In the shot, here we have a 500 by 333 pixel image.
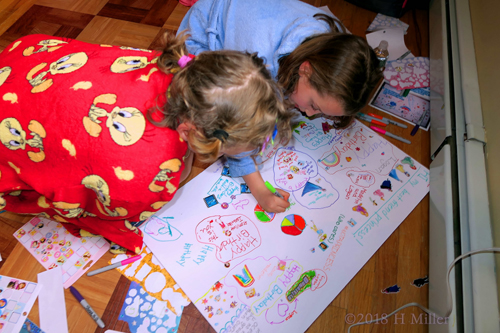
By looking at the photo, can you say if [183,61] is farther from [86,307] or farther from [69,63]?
[86,307]

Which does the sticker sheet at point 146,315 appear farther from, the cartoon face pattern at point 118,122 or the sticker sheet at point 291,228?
the cartoon face pattern at point 118,122

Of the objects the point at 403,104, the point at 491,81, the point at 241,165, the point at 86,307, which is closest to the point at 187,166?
the point at 241,165

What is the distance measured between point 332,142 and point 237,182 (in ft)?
0.91

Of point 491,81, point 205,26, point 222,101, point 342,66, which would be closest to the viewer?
point 222,101

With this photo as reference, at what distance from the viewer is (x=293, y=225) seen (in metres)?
0.72

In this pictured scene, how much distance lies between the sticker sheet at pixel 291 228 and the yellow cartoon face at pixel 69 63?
344 mm

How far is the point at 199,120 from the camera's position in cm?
53

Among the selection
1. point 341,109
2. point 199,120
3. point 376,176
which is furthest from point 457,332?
point 199,120

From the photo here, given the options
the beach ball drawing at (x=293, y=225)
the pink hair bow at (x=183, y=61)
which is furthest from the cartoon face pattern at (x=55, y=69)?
the beach ball drawing at (x=293, y=225)

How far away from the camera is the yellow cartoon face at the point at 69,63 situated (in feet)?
2.00

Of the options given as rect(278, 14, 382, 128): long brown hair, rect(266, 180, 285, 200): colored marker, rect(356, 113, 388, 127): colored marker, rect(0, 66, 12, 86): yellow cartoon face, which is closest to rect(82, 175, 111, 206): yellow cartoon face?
rect(0, 66, 12, 86): yellow cartoon face

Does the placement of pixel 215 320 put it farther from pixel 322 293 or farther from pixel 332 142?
pixel 332 142

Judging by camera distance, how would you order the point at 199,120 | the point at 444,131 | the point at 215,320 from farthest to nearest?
the point at 444,131 < the point at 215,320 < the point at 199,120

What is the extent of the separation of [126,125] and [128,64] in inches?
5.8
